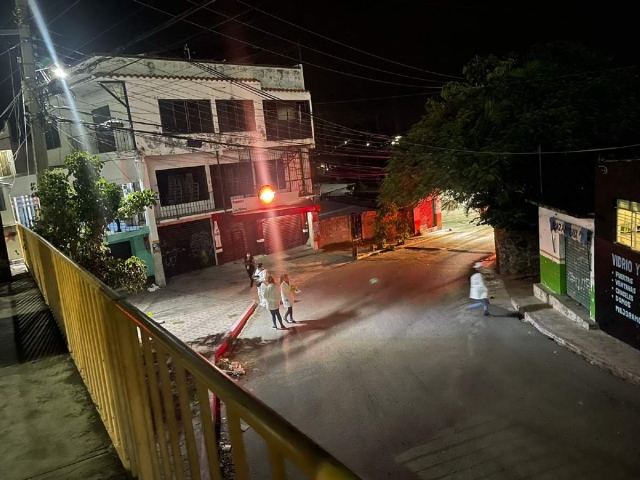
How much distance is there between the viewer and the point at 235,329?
13.5 m

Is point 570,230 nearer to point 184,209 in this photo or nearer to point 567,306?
point 567,306

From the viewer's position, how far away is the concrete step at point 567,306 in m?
11.3

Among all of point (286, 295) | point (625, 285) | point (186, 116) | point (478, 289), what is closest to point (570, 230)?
point (625, 285)

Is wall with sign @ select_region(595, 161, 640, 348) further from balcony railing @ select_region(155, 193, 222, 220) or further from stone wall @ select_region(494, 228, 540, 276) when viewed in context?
balcony railing @ select_region(155, 193, 222, 220)

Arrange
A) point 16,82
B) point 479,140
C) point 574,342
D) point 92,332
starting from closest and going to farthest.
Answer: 1. point 92,332
2. point 574,342
3. point 479,140
4. point 16,82

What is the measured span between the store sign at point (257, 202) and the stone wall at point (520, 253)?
1091 centimetres

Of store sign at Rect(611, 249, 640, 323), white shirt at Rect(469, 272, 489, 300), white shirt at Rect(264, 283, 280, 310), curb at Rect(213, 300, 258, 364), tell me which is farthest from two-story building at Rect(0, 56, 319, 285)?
store sign at Rect(611, 249, 640, 323)

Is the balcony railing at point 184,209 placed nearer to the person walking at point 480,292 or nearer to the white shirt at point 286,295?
the white shirt at point 286,295

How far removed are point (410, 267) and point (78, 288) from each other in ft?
60.4

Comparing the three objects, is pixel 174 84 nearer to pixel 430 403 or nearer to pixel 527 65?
pixel 527 65

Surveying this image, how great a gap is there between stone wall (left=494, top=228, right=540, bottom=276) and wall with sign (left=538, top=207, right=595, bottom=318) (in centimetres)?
257

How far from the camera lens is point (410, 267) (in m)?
20.5

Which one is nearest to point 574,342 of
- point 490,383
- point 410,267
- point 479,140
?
point 490,383

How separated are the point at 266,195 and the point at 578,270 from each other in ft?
44.2
